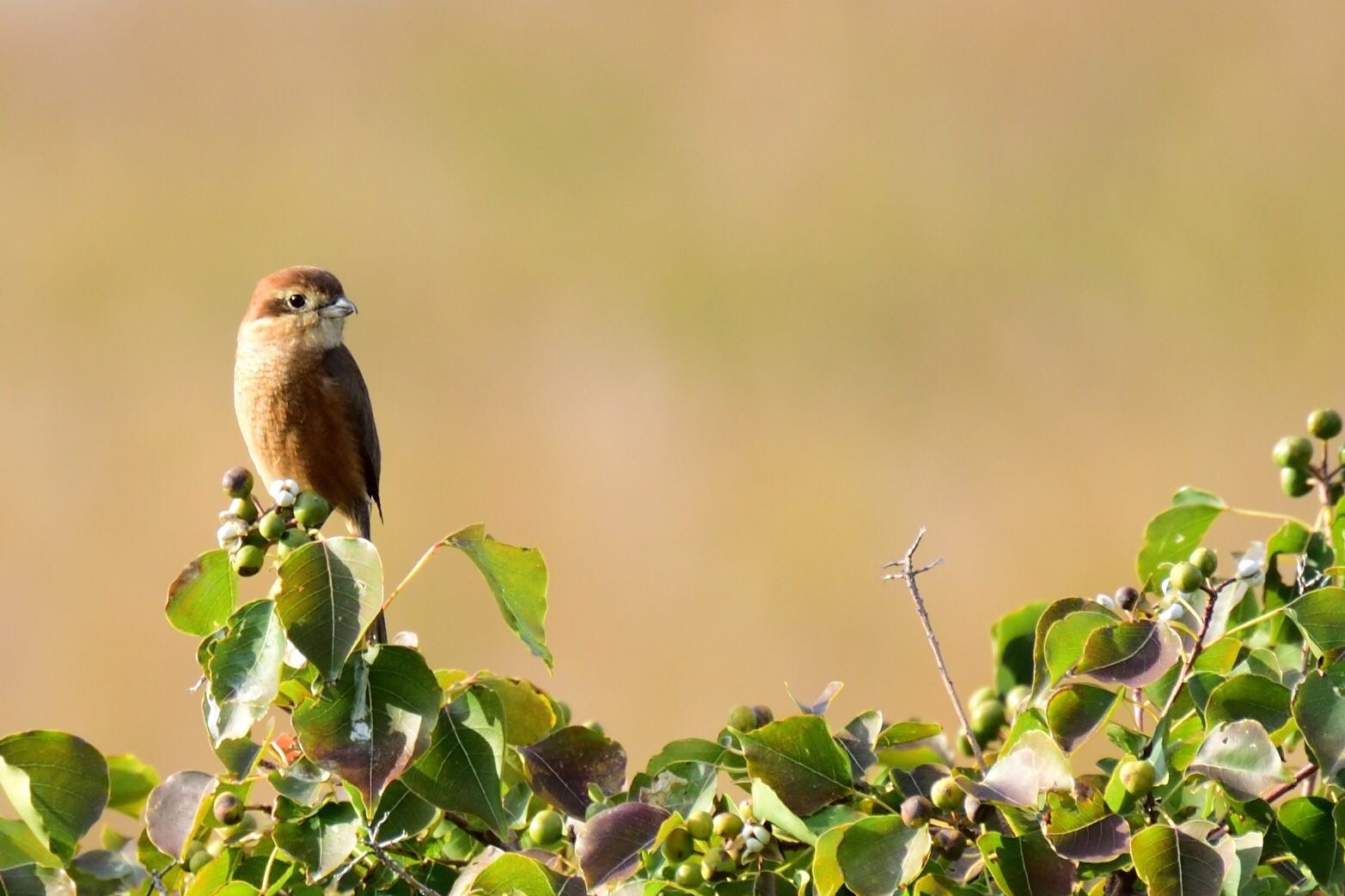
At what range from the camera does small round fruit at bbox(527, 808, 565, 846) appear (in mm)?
2230

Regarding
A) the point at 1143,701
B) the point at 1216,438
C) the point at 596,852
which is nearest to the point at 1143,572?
the point at 1143,701

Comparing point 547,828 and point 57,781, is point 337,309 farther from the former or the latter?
point 547,828

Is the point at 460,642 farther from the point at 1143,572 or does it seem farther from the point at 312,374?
the point at 1143,572

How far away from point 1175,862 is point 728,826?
0.56 metres

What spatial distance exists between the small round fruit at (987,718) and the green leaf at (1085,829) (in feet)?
2.91

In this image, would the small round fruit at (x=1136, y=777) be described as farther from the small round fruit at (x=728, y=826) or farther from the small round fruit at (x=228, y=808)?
the small round fruit at (x=228, y=808)

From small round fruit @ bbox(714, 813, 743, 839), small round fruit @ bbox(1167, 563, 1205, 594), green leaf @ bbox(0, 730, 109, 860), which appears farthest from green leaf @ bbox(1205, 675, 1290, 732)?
green leaf @ bbox(0, 730, 109, 860)

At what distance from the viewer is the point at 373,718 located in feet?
6.81

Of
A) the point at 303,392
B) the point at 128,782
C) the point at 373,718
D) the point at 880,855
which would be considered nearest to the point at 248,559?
the point at 373,718

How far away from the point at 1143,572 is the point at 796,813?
2.96 ft

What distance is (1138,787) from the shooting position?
73.1 inches

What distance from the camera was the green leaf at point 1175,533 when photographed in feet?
8.54

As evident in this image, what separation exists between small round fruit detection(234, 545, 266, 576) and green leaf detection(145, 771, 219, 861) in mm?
327

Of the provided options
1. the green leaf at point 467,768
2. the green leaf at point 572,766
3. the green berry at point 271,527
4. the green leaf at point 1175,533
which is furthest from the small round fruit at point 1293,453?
the green berry at point 271,527
